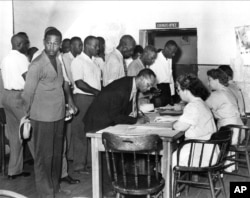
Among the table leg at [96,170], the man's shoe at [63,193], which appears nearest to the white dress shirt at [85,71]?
the man's shoe at [63,193]

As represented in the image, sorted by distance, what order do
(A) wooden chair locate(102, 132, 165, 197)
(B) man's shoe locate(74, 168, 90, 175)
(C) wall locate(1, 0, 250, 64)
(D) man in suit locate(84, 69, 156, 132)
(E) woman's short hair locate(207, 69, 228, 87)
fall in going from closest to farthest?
(A) wooden chair locate(102, 132, 165, 197) < (D) man in suit locate(84, 69, 156, 132) < (E) woman's short hair locate(207, 69, 228, 87) < (B) man's shoe locate(74, 168, 90, 175) < (C) wall locate(1, 0, 250, 64)

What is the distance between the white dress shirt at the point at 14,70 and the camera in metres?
5.02

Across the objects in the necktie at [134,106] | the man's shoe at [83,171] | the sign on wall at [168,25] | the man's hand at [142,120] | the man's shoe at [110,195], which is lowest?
the man's shoe at [110,195]

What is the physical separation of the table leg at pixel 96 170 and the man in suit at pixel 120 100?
1.16 feet

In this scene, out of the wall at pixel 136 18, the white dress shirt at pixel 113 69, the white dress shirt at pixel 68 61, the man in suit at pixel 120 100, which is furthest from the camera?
the wall at pixel 136 18

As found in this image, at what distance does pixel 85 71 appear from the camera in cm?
536

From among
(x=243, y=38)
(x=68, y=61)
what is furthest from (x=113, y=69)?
(x=243, y=38)

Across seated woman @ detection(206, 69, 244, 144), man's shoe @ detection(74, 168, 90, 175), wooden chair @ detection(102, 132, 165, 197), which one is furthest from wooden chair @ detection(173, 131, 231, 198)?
man's shoe @ detection(74, 168, 90, 175)

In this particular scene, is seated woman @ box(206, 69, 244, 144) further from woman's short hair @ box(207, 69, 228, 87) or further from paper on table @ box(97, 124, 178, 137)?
paper on table @ box(97, 124, 178, 137)

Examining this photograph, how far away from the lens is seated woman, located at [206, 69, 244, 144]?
195 inches

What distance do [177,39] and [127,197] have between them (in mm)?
5862

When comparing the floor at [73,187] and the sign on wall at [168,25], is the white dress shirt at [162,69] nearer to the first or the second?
the sign on wall at [168,25]

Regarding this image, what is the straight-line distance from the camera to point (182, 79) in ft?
13.3

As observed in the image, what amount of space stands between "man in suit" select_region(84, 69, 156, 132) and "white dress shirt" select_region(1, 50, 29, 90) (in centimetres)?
125
